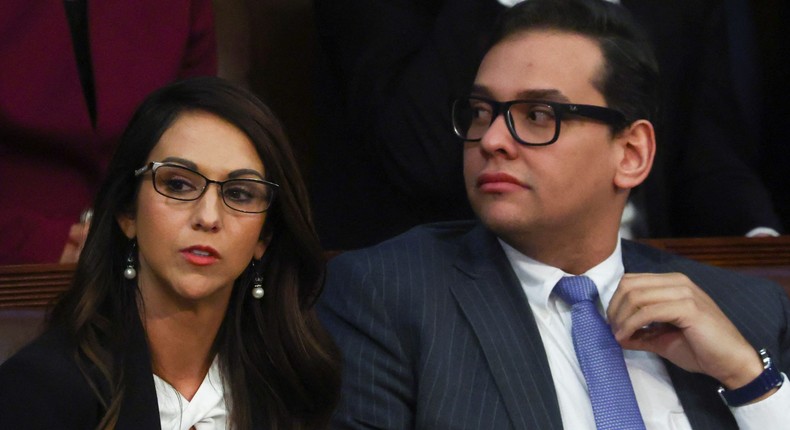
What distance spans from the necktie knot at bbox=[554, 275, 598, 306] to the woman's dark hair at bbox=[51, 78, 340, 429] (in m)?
0.35

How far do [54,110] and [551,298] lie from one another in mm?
816

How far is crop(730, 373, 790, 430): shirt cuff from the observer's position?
1866mm

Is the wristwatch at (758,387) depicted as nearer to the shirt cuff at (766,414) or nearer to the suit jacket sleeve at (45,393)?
the shirt cuff at (766,414)

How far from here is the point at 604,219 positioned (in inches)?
79.3

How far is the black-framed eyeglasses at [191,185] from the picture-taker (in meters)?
1.64

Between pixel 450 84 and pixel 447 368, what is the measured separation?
0.58 metres

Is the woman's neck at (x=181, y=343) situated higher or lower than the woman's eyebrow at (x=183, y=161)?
lower

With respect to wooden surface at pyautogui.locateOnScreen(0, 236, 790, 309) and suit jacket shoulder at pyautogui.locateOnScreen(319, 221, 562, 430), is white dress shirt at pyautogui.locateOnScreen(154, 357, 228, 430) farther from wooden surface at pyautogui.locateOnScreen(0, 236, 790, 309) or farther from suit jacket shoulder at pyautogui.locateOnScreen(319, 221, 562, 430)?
wooden surface at pyautogui.locateOnScreen(0, 236, 790, 309)

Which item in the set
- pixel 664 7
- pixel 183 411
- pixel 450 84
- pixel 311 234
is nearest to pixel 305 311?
pixel 311 234

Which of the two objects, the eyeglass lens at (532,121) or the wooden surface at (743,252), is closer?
the eyeglass lens at (532,121)

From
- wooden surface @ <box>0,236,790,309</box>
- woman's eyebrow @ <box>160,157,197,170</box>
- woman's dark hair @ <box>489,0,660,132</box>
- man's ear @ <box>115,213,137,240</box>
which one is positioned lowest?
man's ear @ <box>115,213,137,240</box>

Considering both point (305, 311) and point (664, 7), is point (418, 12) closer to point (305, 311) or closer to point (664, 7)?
point (664, 7)

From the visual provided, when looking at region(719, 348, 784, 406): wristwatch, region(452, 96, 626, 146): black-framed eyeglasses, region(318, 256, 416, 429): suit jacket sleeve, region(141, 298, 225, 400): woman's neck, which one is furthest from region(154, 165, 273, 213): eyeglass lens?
region(719, 348, 784, 406): wristwatch

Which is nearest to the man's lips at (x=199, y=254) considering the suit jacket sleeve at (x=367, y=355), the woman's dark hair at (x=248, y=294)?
the woman's dark hair at (x=248, y=294)
